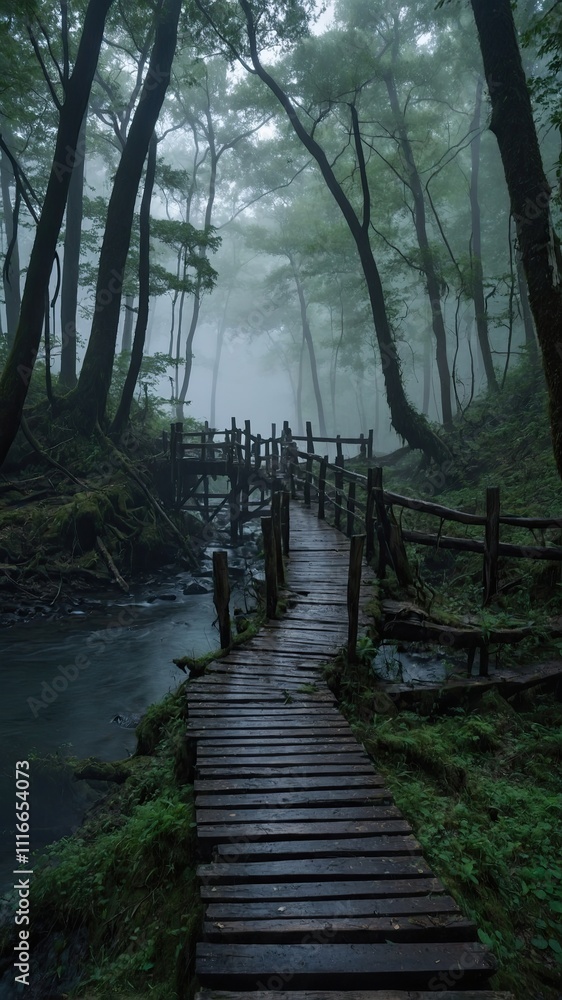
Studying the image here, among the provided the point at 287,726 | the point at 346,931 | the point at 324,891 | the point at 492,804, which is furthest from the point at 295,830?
the point at 492,804

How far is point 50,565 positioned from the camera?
14148 mm

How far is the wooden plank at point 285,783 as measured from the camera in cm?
443

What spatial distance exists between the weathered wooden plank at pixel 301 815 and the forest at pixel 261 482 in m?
0.41

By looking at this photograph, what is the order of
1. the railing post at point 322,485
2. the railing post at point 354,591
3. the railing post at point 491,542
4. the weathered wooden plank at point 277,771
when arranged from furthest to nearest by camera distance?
the railing post at point 322,485
the railing post at point 491,542
the railing post at point 354,591
the weathered wooden plank at point 277,771

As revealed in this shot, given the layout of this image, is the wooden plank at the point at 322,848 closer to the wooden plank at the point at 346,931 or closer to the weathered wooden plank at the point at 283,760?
the wooden plank at the point at 346,931

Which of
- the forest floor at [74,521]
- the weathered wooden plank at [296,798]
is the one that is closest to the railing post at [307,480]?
the forest floor at [74,521]

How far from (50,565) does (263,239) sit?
2715 centimetres

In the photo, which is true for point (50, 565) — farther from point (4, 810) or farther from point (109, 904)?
point (109, 904)

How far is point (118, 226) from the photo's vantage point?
59.4 ft

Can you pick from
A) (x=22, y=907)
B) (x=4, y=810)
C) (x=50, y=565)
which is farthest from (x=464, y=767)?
(x=50, y=565)

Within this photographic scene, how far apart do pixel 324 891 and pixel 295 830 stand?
553 mm

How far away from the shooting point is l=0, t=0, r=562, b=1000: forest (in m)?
4.39

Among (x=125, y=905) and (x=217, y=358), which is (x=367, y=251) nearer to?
(x=125, y=905)

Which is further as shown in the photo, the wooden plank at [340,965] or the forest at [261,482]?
the forest at [261,482]
